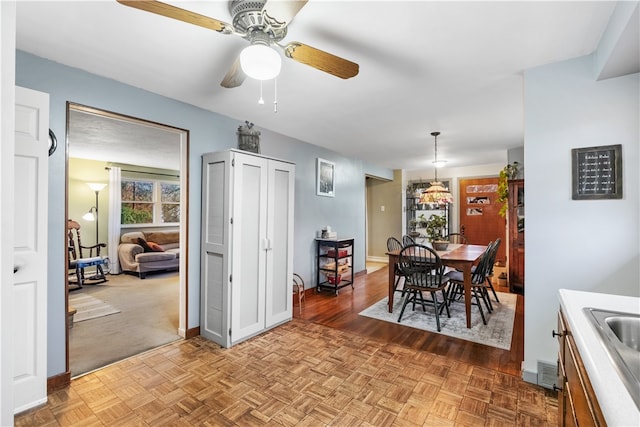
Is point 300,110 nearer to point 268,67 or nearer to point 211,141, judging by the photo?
point 211,141

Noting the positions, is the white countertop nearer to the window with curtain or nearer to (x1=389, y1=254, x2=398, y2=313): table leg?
(x1=389, y1=254, x2=398, y2=313): table leg

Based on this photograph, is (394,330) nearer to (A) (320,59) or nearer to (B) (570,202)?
(B) (570,202)

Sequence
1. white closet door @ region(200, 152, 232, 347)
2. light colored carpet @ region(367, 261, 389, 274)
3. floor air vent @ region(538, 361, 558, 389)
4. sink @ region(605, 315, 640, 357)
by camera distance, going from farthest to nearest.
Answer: light colored carpet @ region(367, 261, 389, 274)
white closet door @ region(200, 152, 232, 347)
floor air vent @ region(538, 361, 558, 389)
sink @ region(605, 315, 640, 357)

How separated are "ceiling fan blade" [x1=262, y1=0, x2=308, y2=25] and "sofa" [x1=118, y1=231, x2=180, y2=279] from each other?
5.47 meters

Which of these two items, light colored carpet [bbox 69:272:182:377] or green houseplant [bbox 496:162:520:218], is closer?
light colored carpet [bbox 69:272:182:377]

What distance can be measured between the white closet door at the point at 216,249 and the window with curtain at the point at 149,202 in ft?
15.0

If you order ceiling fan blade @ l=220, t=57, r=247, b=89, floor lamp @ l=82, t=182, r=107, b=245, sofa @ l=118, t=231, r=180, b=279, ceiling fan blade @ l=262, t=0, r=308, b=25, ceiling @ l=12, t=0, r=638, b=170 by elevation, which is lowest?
sofa @ l=118, t=231, r=180, b=279

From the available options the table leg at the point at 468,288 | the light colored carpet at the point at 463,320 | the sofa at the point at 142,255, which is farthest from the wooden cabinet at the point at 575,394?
the sofa at the point at 142,255

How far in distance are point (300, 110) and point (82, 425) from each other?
284 centimetres

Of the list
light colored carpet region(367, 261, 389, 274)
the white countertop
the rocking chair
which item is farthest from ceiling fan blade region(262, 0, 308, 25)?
light colored carpet region(367, 261, 389, 274)

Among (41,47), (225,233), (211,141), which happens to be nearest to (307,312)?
(225,233)

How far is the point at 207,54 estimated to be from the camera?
77.7 inches

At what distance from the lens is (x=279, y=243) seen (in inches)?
127

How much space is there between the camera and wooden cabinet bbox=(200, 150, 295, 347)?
2699 millimetres
